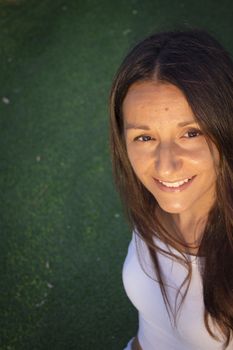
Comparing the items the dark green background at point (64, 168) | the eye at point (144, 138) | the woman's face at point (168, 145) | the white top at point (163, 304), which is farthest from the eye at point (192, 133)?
the dark green background at point (64, 168)

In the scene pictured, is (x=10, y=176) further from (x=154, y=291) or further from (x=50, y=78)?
(x=154, y=291)

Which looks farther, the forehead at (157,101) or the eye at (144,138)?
the eye at (144,138)

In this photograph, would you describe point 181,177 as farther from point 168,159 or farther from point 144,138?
point 144,138

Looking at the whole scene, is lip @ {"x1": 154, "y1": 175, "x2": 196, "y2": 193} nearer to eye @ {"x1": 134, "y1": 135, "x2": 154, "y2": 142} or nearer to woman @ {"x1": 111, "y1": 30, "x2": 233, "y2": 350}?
woman @ {"x1": 111, "y1": 30, "x2": 233, "y2": 350}

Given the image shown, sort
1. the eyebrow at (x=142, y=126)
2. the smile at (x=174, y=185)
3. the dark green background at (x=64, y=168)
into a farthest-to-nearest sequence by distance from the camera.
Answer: the dark green background at (x=64, y=168) → the smile at (x=174, y=185) → the eyebrow at (x=142, y=126)

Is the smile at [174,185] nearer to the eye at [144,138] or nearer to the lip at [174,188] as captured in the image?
the lip at [174,188]

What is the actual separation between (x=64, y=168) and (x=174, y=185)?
A: 2.44 metres

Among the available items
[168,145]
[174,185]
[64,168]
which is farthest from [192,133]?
[64,168]

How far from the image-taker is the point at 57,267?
3.66 metres

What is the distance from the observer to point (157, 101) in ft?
5.57

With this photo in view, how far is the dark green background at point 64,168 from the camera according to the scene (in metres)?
3.45

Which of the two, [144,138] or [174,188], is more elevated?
[144,138]

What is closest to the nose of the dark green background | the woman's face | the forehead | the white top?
the woman's face

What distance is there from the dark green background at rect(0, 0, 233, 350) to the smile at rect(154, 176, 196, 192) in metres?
1.36
